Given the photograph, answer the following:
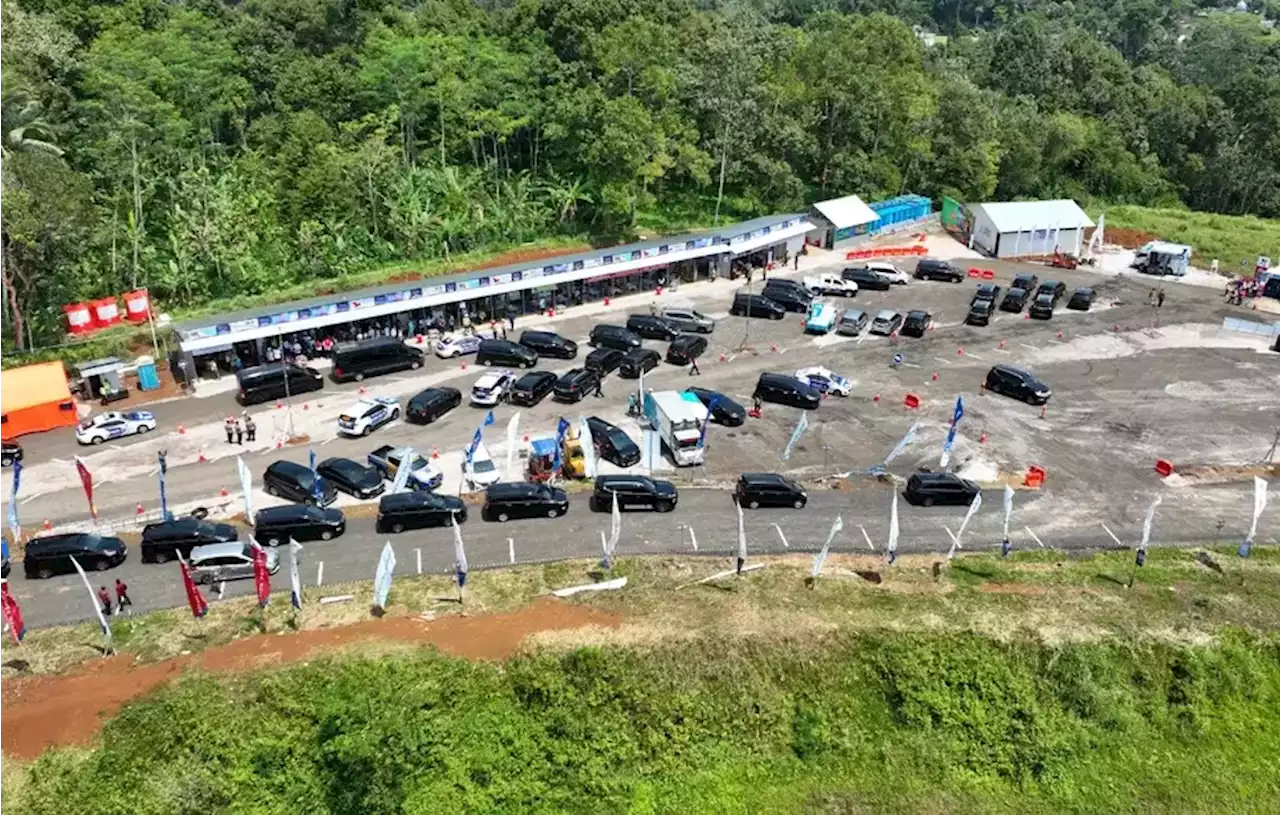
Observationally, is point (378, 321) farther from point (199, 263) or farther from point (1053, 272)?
point (1053, 272)

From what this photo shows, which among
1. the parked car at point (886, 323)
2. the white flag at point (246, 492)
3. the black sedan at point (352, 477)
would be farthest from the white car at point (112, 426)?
the parked car at point (886, 323)

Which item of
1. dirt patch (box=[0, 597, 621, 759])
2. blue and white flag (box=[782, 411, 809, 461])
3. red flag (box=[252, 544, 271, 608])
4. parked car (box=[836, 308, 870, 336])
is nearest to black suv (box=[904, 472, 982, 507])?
blue and white flag (box=[782, 411, 809, 461])

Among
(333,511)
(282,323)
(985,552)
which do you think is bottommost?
(985,552)

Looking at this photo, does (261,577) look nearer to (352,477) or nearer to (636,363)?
(352,477)

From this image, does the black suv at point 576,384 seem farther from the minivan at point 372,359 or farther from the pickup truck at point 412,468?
the minivan at point 372,359

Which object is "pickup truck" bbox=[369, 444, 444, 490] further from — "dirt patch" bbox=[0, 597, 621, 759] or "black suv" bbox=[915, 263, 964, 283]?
"black suv" bbox=[915, 263, 964, 283]

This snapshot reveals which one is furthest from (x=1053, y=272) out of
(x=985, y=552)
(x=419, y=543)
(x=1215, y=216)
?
(x=419, y=543)

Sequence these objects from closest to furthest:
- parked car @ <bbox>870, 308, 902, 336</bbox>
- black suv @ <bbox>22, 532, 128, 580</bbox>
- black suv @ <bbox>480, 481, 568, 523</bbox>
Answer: black suv @ <bbox>22, 532, 128, 580</bbox> → black suv @ <bbox>480, 481, 568, 523</bbox> → parked car @ <bbox>870, 308, 902, 336</bbox>
